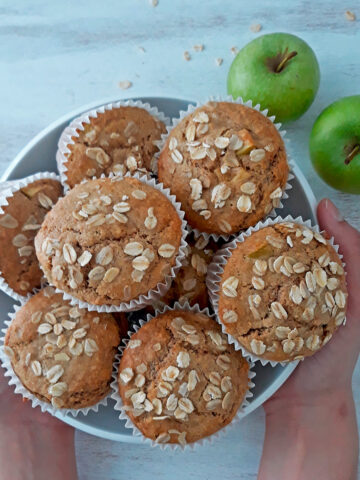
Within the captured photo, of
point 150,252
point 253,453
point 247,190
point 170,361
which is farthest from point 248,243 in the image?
point 253,453

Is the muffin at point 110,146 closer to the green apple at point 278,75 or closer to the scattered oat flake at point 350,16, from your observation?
the green apple at point 278,75

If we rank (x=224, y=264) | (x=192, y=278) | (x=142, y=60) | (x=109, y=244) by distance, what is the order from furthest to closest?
(x=142, y=60) < (x=192, y=278) < (x=224, y=264) < (x=109, y=244)

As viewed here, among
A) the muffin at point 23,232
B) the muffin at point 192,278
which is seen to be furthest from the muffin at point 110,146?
the muffin at point 192,278

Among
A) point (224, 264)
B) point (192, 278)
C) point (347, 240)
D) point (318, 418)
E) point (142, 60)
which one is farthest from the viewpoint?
point (142, 60)

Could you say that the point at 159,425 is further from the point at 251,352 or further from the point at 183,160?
the point at 183,160

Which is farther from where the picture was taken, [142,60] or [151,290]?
[142,60]

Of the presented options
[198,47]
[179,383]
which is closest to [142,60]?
[198,47]

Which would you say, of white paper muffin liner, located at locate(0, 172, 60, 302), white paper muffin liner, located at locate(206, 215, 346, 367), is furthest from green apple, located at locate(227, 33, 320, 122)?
white paper muffin liner, located at locate(0, 172, 60, 302)

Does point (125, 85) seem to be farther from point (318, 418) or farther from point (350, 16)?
point (318, 418)
